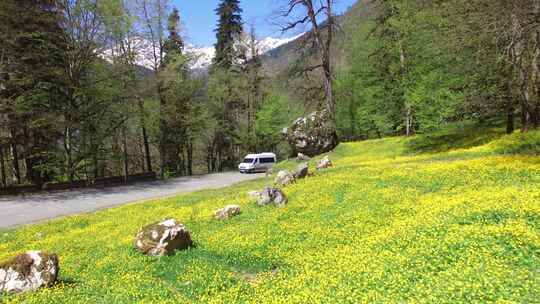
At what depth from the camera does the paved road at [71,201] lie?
62.8 feet

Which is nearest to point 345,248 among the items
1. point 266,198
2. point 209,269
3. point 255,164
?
point 209,269

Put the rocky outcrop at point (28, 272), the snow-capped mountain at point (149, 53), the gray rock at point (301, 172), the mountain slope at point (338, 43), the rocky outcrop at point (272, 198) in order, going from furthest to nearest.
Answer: the mountain slope at point (338, 43), the snow-capped mountain at point (149, 53), the gray rock at point (301, 172), the rocky outcrop at point (272, 198), the rocky outcrop at point (28, 272)

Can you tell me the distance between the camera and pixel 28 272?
8.22 m

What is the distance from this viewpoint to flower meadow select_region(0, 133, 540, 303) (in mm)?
6113

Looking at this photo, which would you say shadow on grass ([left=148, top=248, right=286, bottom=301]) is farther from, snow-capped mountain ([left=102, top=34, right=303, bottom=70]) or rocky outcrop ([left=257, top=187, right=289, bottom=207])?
snow-capped mountain ([left=102, top=34, right=303, bottom=70])

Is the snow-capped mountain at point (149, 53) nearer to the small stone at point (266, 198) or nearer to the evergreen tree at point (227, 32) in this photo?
the evergreen tree at point (227, 32)

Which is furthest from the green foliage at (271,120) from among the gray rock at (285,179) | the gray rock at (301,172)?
the gray rock at (285,179)

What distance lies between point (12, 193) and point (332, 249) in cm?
2767

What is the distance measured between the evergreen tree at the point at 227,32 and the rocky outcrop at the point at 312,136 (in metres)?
19.1

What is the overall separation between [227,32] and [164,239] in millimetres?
50838

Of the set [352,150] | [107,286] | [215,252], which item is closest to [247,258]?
[215,252]

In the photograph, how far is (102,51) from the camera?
31406 millimetres

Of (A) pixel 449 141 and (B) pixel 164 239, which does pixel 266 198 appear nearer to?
(B) pixel 164 239

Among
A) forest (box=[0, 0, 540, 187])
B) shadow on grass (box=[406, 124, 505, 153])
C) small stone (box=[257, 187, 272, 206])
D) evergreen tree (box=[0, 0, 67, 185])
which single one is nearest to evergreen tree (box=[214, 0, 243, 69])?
forest (box=[0, 0, 540, 187])
